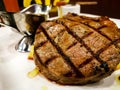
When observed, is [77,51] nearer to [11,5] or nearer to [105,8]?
[11,5]

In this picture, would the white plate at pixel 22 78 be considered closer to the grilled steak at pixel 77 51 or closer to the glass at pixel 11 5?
the grilled steak at pixel 77 51

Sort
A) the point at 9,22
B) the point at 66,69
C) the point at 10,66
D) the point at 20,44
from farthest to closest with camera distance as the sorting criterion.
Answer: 1. the point at 20,44
2. the point at 9,22
3. the point at 10,66
4. the point at 66,69

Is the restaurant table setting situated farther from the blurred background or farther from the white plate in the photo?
the blurred background

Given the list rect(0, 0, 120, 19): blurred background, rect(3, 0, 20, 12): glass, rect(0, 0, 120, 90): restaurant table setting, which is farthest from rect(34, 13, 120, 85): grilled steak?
rect(0, 0, 120, 19): blurred background

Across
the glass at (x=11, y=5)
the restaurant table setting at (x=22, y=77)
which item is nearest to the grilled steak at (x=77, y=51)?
the restaurant table setting at (x=22, y=77)

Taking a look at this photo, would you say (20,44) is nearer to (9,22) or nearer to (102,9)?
(9,22)

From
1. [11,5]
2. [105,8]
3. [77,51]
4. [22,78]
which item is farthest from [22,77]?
[105,8]

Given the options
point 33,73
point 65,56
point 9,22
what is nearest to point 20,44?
point 9,22

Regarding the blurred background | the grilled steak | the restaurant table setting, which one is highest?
the grilled steak

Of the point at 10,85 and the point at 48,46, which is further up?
the point at 48,46
